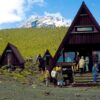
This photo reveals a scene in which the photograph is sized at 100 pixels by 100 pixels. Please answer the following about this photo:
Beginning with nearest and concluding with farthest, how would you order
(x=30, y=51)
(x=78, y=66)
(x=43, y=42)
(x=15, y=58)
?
(x=78, y=66) → (x=15, y=58) → (x=30, y=51) → (x=43, y=42)

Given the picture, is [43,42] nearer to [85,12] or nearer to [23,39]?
[23,39]

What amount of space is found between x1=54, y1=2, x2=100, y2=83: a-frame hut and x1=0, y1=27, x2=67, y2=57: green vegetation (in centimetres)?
5450

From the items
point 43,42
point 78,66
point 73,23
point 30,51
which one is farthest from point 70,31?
point 43,42

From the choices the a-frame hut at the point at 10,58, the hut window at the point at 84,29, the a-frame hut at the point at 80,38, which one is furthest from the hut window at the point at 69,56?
the a-frame hut at the point at 10,58

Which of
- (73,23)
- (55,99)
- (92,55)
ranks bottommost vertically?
(55,99)

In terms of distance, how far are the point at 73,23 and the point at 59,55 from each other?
3.40 metres

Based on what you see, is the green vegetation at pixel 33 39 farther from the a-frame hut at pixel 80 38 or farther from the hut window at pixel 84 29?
the hut window at pixel 84 29

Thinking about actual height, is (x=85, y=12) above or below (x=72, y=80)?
above

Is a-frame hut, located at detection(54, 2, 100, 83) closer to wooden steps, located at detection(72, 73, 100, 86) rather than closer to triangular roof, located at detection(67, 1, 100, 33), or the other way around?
triangular roof, located at detection(67, 1, 100, 33)

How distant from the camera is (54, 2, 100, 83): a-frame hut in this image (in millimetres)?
42250

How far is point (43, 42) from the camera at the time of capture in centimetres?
11281

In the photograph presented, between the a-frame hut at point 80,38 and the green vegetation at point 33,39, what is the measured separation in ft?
179

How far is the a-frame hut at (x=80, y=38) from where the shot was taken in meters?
42.2

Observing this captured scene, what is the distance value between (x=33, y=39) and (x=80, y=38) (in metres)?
75.0
